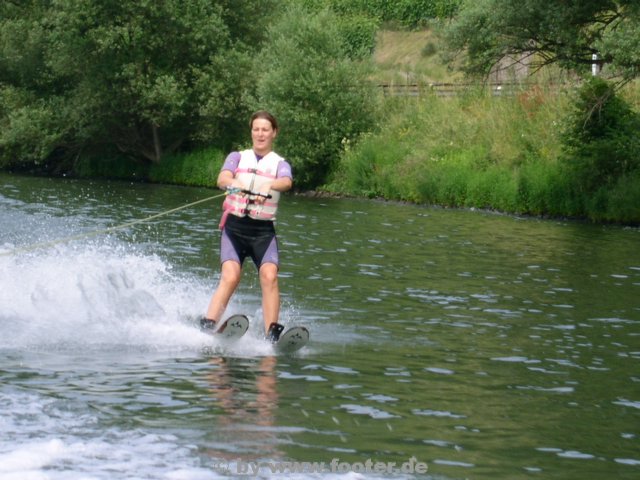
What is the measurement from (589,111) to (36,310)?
22.9 meters

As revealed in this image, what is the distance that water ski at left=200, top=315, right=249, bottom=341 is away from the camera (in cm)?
1083

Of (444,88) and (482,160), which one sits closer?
(482,160)

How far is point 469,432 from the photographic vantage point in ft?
27.0

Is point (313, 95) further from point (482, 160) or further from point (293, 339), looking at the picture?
point (293, 339)

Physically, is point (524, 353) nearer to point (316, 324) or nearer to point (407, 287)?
point (316, 324)

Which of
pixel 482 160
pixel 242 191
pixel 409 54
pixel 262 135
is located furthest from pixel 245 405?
pixel 409 54

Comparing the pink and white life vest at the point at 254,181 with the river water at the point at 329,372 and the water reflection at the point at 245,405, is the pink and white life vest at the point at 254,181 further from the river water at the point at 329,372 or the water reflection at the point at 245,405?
the water reflection at the point at 245,405

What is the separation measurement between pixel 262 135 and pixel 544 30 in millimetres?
20586

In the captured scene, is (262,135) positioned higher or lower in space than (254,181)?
higher

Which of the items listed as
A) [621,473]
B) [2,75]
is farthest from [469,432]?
[2,75]

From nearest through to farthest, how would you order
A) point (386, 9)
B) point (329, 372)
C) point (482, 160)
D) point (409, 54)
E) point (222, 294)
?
point (329, 372) → point (222, 294) → point (482, 160) → point (409, 54) → point (386, 9)

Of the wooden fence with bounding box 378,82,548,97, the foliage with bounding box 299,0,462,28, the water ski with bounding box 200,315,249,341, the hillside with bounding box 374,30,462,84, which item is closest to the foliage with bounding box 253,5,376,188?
the wooden fence with bounding box 378,82,548,97

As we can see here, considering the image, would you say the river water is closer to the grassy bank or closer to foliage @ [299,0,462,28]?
the grassy bank

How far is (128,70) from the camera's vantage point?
49500 mm
